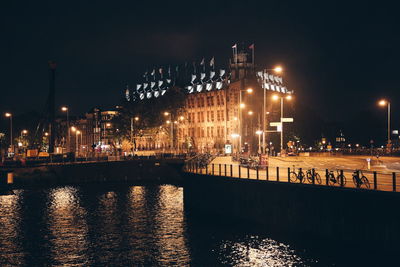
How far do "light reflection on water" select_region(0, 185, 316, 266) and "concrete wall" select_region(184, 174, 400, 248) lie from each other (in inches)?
107

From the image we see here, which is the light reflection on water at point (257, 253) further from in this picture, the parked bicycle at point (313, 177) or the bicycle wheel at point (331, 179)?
the bicycle wheel at point (331, 179)

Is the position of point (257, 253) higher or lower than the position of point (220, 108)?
lower

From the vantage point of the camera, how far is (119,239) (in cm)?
4028

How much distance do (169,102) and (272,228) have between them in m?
113

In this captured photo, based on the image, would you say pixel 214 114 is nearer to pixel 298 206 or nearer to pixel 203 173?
pixel 203 173

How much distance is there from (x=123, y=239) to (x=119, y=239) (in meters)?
0.33

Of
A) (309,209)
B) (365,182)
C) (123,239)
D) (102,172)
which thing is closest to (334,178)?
(365,182)

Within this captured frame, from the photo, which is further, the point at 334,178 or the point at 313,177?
the point at 313,177

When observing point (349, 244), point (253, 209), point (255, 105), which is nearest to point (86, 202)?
point (253, 209)

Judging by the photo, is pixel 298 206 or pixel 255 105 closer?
pixel 298 206

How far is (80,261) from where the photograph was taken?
3344cm

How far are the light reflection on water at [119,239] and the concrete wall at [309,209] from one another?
8.89ft

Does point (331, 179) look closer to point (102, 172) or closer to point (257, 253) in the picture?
point (257, 253)

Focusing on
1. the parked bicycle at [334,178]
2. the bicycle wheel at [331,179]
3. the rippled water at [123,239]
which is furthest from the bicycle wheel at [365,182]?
the rippled water at [123,239]
